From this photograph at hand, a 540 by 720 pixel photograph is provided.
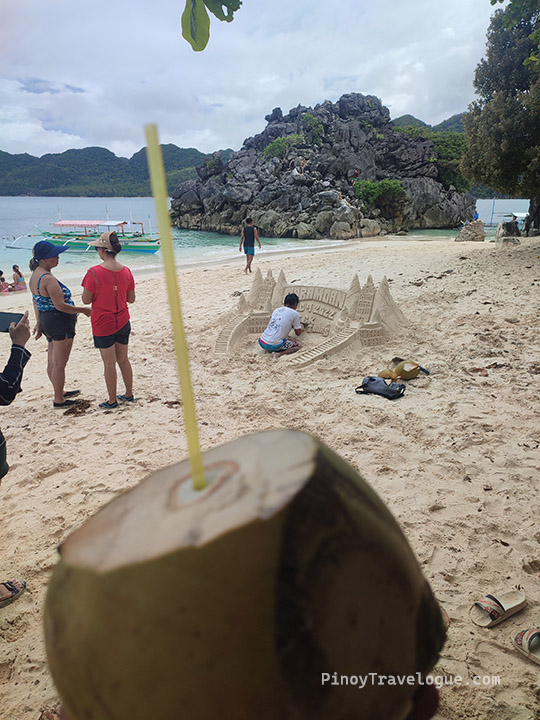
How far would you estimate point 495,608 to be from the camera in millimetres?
1908

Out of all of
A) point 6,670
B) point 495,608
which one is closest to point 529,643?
point 495,608

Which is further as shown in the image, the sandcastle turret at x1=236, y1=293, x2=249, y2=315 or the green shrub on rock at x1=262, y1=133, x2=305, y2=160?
the green shrub on rock at x1=262, y1=133, x2=305, y2=160

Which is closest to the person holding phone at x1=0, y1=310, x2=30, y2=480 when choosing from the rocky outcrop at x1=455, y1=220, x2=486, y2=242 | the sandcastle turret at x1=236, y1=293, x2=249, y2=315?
the sandcastle turret at x1=236, y1=293, x2=249, y2=315

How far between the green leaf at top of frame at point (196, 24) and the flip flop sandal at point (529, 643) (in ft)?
8.48

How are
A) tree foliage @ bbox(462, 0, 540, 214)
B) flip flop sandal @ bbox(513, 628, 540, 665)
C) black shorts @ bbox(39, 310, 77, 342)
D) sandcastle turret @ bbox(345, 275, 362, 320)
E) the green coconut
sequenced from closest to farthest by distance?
1. the green coconut
2. flip flop sandal @ bbox(513, 628, 540, 665)
3. black shorts @ bbox(39, 310, 77, 342)
4. sandcastle turret @ bbox(345, 275, 362, 320)
5. tree foliage @ bbox(462, 0, 540, 214)

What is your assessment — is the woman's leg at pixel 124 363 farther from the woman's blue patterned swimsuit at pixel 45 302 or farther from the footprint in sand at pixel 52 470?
the footprint in sand at pixel 52 470

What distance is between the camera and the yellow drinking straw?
61cm

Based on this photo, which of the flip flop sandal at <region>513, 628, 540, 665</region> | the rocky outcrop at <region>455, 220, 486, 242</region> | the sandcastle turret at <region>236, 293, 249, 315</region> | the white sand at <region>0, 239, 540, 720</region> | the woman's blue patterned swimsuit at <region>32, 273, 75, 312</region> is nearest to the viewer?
the flip flop sandal at <region>513, 628, 540, 665</region>

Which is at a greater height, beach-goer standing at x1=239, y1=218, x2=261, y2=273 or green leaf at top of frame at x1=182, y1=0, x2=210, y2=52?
green leaf at top of frame at x1=182, y1=0, x2=210, y2=52

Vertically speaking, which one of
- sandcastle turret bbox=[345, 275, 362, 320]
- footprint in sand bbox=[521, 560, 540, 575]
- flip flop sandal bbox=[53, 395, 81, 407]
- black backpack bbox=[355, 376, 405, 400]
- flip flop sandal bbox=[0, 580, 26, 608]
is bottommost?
footprint in sand bbox=[521, 560, 540, 575]

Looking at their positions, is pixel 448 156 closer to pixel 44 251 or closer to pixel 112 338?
pixel 112 338

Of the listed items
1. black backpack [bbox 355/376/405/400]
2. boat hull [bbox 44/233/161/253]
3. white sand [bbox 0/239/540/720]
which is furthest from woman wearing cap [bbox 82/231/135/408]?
boat hull [bbox 44/233/161/253]

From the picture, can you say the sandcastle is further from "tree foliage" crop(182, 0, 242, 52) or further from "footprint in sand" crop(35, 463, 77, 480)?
"tree foliage" crop(182, 0, 242, 52)

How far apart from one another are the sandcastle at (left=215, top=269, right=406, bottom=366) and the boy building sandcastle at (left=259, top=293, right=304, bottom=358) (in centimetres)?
23
